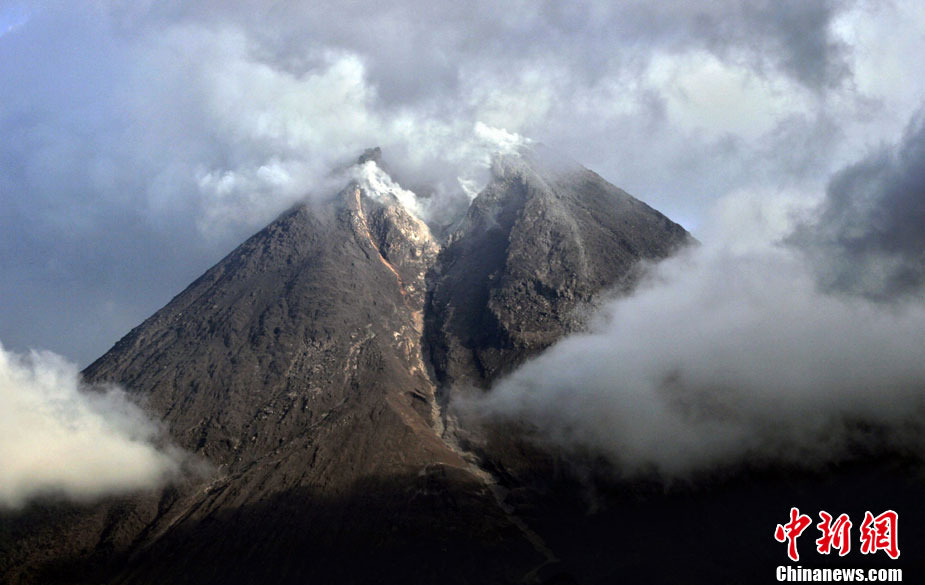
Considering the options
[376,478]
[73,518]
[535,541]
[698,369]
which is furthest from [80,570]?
[698,369]

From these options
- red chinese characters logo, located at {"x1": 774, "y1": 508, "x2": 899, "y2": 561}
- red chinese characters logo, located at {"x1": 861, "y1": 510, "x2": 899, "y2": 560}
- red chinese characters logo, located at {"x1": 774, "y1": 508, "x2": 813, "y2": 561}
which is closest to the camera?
red chinese characters logo, located at {"x1": 861, "y1": 510, "x2": 899, "y2": 560}

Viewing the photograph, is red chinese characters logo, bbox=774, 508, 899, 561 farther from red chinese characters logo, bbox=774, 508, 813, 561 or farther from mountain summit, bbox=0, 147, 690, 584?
mountain summit, bbox=0, 147, 690, 584

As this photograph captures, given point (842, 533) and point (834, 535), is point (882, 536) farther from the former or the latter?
point (834, 535)

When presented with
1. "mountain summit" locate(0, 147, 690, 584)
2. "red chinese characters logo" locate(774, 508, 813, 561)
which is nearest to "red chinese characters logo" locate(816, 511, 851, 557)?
"red chinese characters logo" locate(774, 508, 813, 561)

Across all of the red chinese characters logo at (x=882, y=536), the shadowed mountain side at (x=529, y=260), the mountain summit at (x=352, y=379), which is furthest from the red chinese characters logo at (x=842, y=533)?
the shadowed mountain side at (x=529, y=260)

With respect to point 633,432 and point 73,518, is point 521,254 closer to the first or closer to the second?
point 633,432

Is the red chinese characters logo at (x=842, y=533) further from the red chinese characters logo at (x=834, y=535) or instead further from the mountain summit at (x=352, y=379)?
the mountain summit at (x=352, y=379)
